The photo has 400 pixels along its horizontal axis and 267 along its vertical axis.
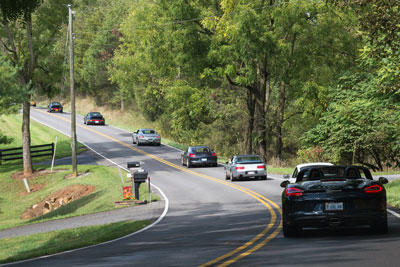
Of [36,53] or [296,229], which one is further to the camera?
[36,53]

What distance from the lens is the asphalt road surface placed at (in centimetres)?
1088

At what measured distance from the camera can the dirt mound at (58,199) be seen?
34.7 meters

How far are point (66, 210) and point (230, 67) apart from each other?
1627 cm

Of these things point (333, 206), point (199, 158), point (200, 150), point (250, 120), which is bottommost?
point (199, 158)

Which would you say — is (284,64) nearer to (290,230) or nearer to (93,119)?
(290,230)

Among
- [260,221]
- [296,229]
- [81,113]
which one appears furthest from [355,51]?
[81,113]

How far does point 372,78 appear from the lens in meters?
41.1

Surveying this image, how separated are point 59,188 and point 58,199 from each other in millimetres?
2051

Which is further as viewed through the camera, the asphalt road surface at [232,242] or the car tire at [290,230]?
the car tire at [290,230]

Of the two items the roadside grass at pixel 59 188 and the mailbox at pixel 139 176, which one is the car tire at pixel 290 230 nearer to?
the roadside grass at pixel 59 188

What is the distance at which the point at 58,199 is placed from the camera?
36.2m

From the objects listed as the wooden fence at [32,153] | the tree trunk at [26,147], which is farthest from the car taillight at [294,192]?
the wooden fence at [32,153]

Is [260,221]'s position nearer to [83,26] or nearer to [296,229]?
[296,229]

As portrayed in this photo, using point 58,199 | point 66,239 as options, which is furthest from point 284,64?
point 66,239
